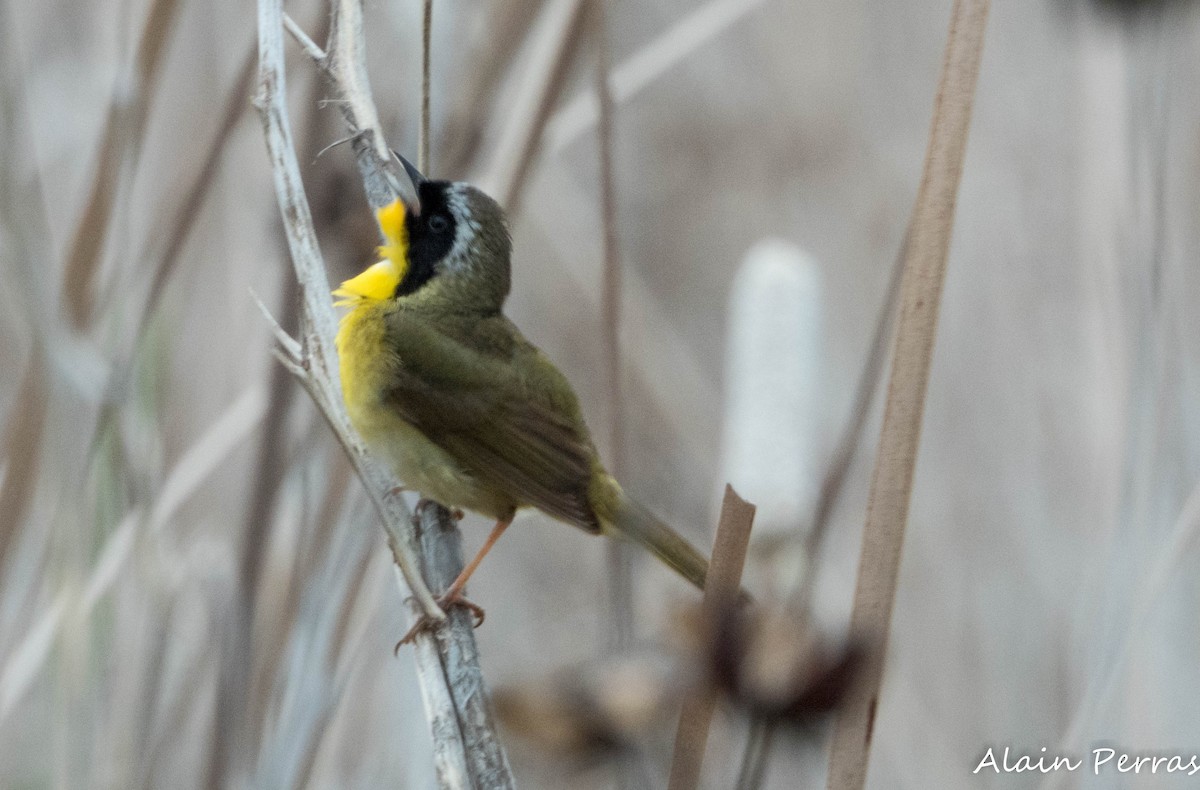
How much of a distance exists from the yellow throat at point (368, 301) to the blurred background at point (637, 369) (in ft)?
0.45

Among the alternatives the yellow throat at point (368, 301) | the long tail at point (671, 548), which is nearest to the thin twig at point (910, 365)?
the long tail at point (671, 548)

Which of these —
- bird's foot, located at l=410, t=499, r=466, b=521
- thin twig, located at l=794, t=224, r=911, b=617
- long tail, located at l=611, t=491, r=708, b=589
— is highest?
bird's foot, located at l=410, t=499, r=466, b=521

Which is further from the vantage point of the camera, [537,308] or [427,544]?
[537,308]

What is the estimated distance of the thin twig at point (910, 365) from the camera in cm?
120

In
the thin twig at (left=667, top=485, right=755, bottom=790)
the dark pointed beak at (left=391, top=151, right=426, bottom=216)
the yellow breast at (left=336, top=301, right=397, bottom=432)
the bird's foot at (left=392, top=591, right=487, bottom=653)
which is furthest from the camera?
the yellow breast at (left=336, top=301, right=397, bottom=432)

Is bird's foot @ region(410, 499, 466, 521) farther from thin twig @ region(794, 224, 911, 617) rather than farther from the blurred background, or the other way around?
thin twig @ region(794, 224, 911, 617)

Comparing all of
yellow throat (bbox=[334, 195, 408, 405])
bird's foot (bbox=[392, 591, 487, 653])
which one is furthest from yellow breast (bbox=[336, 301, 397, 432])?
bird's foot (bbox=[392, 591, 487, 653])

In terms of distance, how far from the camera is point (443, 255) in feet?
8.08

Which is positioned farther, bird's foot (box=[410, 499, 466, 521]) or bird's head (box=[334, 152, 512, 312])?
bird's foot (box=[410, 499, 466, 521])

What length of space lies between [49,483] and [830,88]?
2589 millimetres

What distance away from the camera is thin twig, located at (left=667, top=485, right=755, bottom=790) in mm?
1046

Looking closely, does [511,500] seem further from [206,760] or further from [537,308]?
[537,308]

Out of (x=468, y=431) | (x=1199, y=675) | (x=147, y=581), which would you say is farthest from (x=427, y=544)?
(x=1199, y=675)

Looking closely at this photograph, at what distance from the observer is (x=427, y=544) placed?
2303 millimetres
